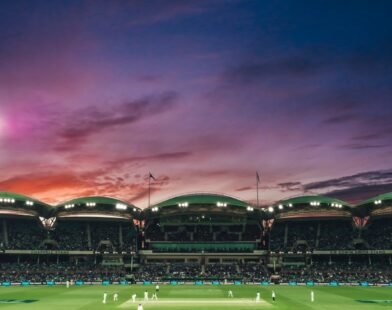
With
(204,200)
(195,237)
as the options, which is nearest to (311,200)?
(204,200)

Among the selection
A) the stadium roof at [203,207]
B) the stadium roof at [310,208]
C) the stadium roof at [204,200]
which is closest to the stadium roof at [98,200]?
the stadium roof at [203,207]

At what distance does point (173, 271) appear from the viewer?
363 feet

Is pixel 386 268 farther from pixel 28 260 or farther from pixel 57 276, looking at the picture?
pixel 28 260

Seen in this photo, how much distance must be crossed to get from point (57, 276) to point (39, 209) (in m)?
22.8

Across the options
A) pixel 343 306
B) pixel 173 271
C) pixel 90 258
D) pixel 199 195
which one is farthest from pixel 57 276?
pixel 343 306

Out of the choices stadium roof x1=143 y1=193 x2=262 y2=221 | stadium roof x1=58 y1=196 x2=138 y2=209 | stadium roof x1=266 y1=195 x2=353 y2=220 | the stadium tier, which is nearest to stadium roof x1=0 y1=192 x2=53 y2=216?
the stadium tier

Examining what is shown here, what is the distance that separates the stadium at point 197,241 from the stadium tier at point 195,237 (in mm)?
258

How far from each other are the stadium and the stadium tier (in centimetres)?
26

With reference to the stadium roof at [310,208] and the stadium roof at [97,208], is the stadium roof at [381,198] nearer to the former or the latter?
the stadium roof at [310,208]

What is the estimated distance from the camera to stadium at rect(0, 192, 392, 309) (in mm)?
102438

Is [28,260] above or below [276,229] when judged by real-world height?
below

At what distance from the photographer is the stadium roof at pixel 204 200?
379 feet

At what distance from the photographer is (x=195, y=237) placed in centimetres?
12512

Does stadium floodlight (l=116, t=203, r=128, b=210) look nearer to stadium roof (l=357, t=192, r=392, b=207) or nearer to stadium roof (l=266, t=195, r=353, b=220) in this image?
stadium roof (l=266, t=195, r=353, b=220)
